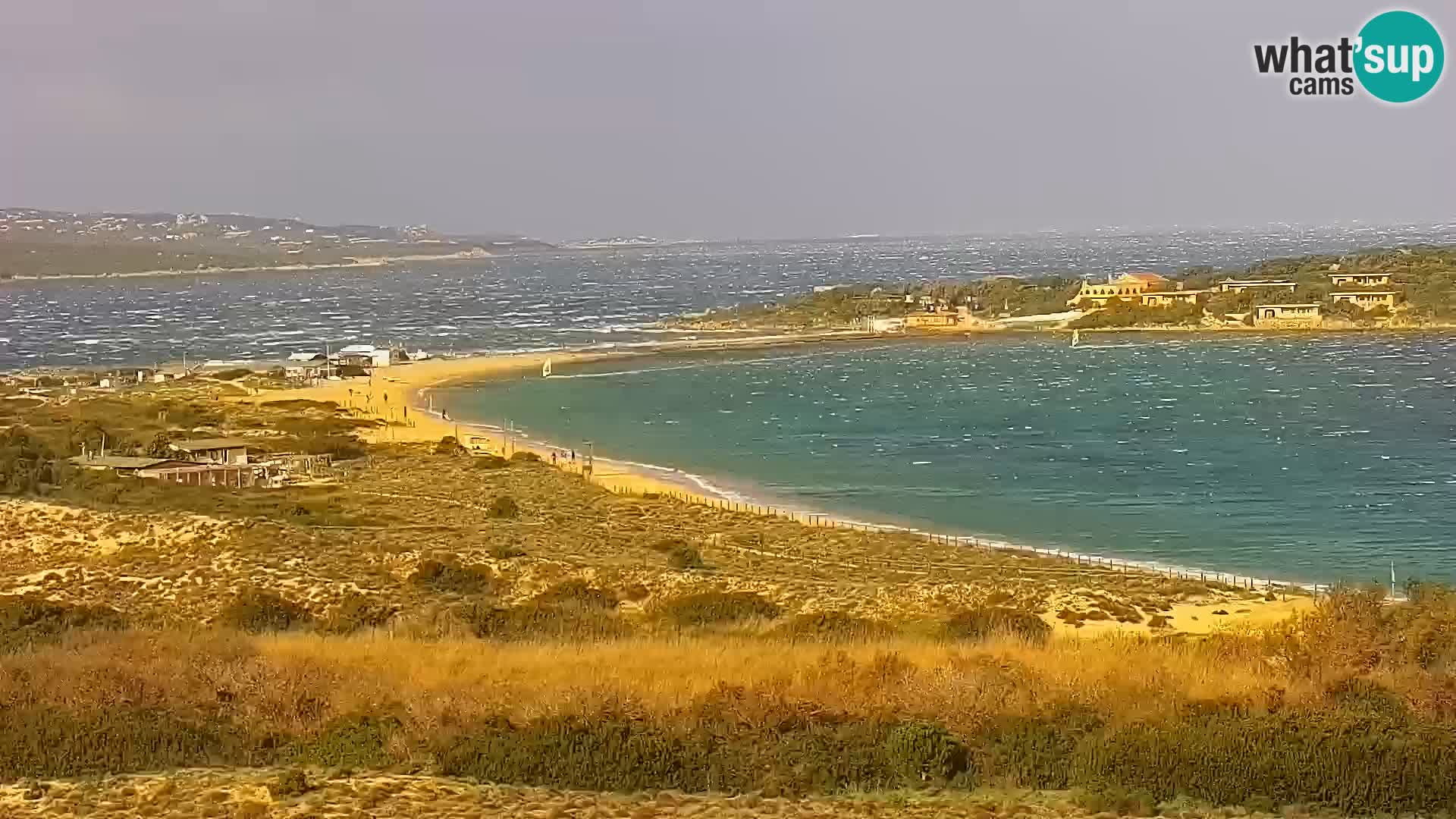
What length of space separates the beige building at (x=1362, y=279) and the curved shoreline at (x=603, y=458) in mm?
35688

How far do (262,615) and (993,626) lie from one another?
10.5 metres

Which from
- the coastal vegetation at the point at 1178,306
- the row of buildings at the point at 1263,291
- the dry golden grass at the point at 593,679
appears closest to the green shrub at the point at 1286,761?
the dry golden grass at the point at 593,679

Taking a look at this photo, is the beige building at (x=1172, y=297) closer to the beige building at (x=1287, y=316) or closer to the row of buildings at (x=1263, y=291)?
the row of buildings at (x=1263, y=291)

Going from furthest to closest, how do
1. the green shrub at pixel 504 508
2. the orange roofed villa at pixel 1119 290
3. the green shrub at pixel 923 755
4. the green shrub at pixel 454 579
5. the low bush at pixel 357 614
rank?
1. the orange roofed villa at pixel 1119 290
2. the green shrub at pixel 504 508
3. the green shrub at pixel 454 579
4. the low bush at pixel 357 614
5. the green shrub at pixel 923 755

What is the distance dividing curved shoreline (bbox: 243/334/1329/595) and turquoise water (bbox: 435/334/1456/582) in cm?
94

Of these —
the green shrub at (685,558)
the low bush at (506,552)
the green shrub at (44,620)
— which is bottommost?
the green shrub at (685,558)

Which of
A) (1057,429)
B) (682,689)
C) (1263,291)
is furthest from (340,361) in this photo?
(1263,291)

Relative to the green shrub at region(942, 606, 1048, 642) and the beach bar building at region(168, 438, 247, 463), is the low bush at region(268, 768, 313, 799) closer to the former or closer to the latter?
the green shrub at region(942, 606, 1048, 642)

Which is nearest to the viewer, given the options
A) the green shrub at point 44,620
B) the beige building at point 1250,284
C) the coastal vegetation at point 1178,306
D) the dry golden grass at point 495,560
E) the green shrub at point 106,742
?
the green shrub at point 106,742

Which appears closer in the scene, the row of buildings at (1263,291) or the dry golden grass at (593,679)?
the dry golden grass at (593,679)

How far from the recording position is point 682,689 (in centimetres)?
1266

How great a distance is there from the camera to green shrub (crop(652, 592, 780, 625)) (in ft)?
65.5

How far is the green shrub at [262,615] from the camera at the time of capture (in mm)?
19578

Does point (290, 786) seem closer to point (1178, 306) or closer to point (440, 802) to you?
point (440, 802)
